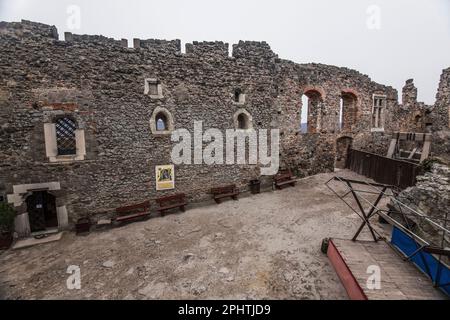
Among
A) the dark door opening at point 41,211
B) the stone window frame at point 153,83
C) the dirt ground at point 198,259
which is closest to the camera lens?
the dirt ground at point 198,259

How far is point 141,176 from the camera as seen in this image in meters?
8.15

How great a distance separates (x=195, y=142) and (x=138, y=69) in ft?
11.2

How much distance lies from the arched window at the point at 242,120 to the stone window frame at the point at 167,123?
9.38 feet

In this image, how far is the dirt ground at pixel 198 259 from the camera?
457cm

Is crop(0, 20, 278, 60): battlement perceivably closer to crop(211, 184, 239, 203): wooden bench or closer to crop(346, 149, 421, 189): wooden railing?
crop(211, 184, 239, 203): wooden bench

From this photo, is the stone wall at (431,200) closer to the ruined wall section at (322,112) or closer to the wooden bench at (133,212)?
the ruined wall section at (322,112)

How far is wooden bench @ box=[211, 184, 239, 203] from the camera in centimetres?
922

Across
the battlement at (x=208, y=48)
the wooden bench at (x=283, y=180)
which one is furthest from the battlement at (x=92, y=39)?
the wooden bench at (x=283, y=180)

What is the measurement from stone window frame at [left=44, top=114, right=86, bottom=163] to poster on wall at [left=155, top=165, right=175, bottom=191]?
2.59 metres

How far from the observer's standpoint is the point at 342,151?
13445 millimetres

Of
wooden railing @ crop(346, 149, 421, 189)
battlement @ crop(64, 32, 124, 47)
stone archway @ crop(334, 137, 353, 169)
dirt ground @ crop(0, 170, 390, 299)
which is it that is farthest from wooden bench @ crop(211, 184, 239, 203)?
stone archway @ crop(334, 137, 353, 169)

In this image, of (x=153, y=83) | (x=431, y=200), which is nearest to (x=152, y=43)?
(x=153, y=83)

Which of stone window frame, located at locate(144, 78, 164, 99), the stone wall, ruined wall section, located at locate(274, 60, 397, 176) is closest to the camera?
the stone wall
